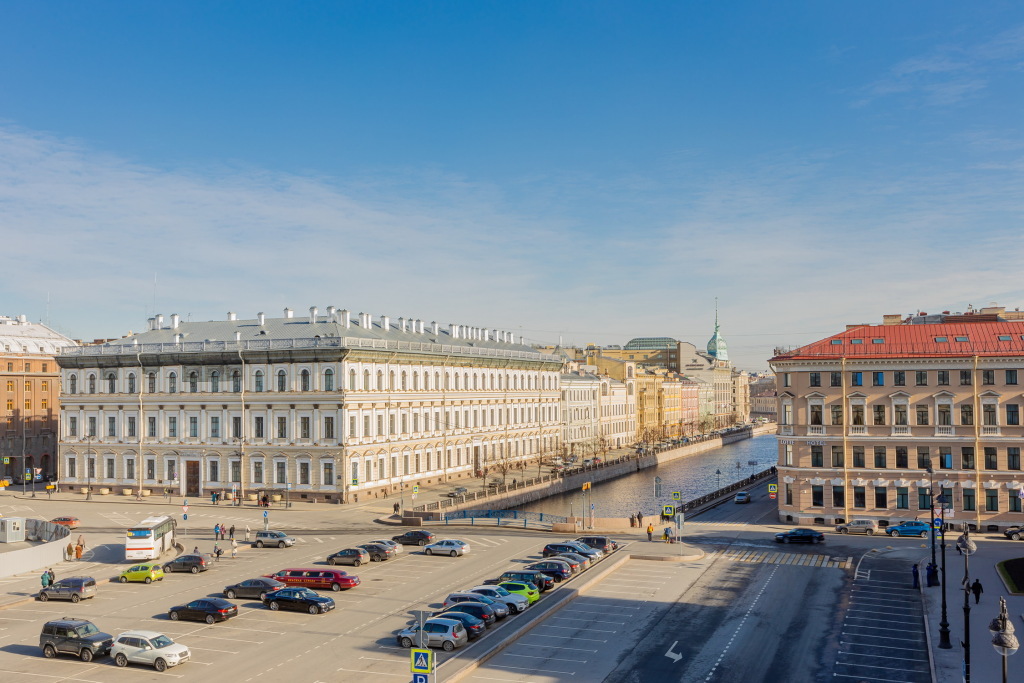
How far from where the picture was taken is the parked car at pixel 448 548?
194ft

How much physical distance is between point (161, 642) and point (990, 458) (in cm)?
5757

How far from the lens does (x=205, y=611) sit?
138 feet

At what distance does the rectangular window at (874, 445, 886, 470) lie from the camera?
226ft

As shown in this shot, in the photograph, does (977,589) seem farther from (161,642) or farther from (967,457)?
(161,642)

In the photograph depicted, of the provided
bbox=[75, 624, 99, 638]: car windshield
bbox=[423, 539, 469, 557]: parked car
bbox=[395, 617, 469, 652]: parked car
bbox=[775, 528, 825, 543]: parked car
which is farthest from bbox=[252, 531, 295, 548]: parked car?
bbox=[775, 528, 825, 543]: parked car

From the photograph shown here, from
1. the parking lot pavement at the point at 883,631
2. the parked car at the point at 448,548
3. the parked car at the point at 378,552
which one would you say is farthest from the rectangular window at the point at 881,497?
the parked car at the point at 378,552

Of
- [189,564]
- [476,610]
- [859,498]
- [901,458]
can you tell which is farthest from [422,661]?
[901,458]

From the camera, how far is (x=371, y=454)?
291 ft

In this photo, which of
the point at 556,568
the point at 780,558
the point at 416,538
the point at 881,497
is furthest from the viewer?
the point at 881,497

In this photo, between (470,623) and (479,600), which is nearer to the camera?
(470,623)

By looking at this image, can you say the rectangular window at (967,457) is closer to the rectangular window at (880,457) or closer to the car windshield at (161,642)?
the rectangular window at (880,457)

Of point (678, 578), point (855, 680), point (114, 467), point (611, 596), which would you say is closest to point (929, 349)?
point (678, 578)

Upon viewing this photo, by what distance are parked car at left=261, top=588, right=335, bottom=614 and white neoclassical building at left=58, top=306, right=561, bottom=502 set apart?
39877 millimetres

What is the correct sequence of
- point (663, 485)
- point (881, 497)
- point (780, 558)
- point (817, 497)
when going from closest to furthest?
point (780, 558)
point (881, 497)
point (817, 497)
point (663, 485)
